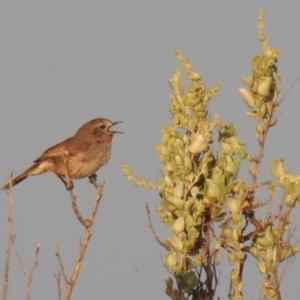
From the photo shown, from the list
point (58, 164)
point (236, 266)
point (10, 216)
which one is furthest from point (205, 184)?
point (58, 164)

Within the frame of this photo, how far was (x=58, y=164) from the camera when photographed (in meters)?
9.11

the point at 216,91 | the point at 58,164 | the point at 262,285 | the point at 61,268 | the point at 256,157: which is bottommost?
the point at 262,285

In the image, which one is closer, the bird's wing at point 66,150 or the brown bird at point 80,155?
the brown bird at point 80,155

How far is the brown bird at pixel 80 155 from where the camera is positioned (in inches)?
351

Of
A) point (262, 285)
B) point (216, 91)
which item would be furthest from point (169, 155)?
point (262, 285)

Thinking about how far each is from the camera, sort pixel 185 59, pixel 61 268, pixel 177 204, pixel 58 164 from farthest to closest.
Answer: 1. pixel 58 164
2. pixel 61 268
3. pixel 185 59
4. pixel 177 204

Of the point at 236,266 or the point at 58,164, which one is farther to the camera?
the point at 58,164

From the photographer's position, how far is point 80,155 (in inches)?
355

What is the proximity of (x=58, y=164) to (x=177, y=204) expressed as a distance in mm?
5939

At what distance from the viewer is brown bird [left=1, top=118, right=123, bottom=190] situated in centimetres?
892

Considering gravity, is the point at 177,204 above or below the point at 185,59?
below

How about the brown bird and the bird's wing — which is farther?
the bird's wing

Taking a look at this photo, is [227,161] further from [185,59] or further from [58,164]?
[58,164]

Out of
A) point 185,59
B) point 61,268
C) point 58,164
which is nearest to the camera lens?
point 185,59
